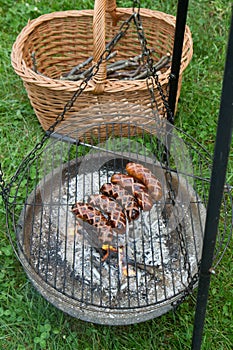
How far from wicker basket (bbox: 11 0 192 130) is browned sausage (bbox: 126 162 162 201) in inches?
18.5

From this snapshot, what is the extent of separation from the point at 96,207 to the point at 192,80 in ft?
4.76

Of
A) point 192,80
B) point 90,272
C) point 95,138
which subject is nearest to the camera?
point 90,272

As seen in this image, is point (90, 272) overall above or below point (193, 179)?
below

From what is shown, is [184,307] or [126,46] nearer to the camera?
[184,307]

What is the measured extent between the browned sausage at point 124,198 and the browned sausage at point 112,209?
2 cm

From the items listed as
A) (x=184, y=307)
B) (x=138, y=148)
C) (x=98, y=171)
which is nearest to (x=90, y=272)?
(x=184, y=307)

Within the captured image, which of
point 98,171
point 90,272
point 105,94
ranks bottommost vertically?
point 90,272

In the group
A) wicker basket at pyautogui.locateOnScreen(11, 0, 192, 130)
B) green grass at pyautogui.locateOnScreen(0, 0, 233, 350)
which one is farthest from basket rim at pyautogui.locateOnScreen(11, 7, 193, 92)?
green grass at pyautogui.locateOnScreen(0, 0, 233, 350)

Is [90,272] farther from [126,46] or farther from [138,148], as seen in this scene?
[126,46]

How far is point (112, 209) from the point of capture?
2068 millimetres

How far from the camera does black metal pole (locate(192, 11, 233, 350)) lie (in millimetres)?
1162

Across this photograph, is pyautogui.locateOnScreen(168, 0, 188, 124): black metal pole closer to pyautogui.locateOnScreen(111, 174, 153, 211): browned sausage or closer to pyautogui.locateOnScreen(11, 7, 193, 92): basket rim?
pyautogui.locateOnScreen(11, 7, 193, 92): basket rim

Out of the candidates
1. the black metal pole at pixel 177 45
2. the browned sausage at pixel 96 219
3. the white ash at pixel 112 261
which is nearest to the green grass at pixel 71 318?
the white ash at pixel 112 261

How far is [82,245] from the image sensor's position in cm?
212
